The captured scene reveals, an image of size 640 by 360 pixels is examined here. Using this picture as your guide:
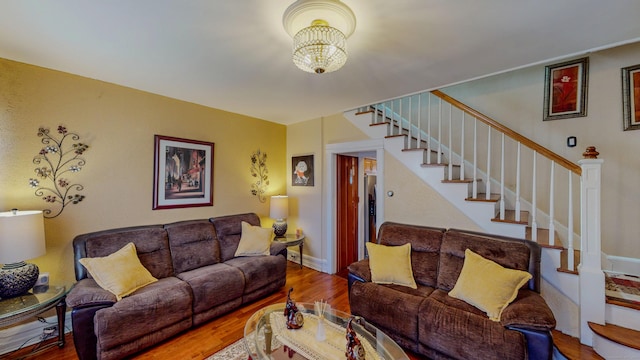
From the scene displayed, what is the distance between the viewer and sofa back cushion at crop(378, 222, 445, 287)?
252 cm

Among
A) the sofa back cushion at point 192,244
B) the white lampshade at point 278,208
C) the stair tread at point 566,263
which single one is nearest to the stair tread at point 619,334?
the stair tread at point 566,263

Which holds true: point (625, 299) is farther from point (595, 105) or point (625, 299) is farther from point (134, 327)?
point (134, 327)

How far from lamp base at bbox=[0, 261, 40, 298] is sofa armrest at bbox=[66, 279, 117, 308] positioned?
30 cm

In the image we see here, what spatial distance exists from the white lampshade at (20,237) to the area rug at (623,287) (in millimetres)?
4544

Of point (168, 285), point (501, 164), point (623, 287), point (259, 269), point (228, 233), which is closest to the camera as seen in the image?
point (623, 287)

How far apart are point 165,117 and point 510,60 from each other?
372 centimetres

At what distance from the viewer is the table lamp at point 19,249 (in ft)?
6.16

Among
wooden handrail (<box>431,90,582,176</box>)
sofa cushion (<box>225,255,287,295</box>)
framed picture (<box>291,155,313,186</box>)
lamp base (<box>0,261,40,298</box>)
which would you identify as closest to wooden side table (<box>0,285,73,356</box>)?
lamp base (<box>0,261,40,298</box>)

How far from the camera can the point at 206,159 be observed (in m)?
3.50

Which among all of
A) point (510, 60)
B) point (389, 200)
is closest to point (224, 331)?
point (389, 200)

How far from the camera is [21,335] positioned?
220 centimetres

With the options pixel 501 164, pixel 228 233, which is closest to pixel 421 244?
pixel 501 164

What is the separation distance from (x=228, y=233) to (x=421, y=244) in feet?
7.94

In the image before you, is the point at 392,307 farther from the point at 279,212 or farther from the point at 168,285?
the point at 279,212
